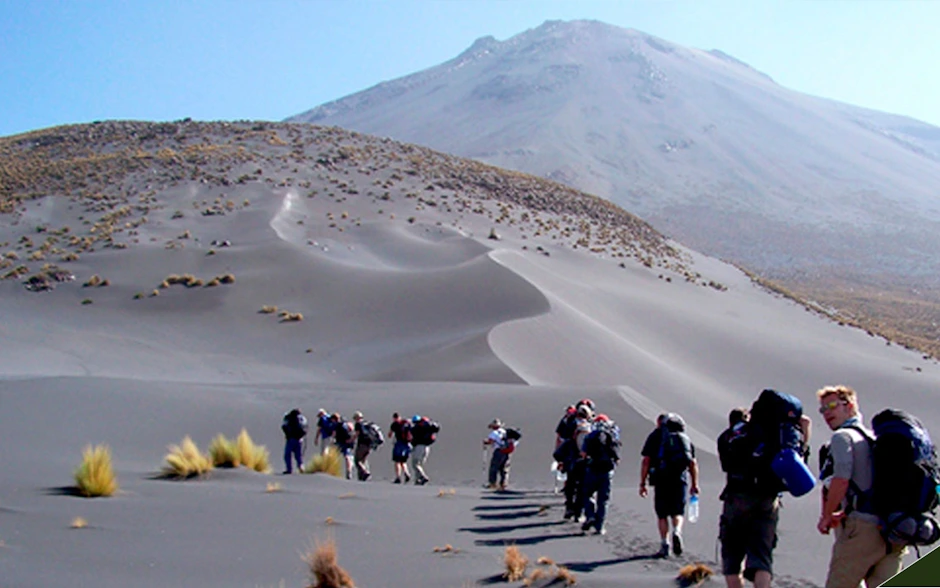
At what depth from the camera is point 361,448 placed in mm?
15188

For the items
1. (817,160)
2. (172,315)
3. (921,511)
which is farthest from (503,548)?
(817,160)

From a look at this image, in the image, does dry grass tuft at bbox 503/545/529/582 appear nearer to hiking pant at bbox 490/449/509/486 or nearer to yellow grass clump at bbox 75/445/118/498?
yellow grass clump at bbox 75/445/118/498

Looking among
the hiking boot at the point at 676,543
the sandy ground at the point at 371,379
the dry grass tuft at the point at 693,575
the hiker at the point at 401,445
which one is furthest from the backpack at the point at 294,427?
the dry grass tuft at the point at 693,575

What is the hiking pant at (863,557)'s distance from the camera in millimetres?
4969

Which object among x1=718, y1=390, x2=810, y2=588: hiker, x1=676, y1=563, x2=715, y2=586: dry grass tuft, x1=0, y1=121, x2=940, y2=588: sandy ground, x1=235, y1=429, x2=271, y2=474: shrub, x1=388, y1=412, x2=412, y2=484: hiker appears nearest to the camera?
x1=718, y1=390, x2=810, y2=588: hiker

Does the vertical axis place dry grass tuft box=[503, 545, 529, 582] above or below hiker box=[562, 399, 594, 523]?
below

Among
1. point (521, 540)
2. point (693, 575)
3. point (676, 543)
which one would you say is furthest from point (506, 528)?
point (693, 575)

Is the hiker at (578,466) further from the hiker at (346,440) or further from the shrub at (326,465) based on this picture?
the hiker at (346,440)

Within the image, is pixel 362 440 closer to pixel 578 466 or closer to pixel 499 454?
pixel 499 454

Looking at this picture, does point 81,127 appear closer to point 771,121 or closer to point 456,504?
point 456,504

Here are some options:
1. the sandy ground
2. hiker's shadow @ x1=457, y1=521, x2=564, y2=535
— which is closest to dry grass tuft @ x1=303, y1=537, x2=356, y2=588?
the sandy ground

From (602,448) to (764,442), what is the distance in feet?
12.2

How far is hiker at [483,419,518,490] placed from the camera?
13.7 meters

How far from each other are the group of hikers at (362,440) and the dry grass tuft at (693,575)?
25.9 ft
